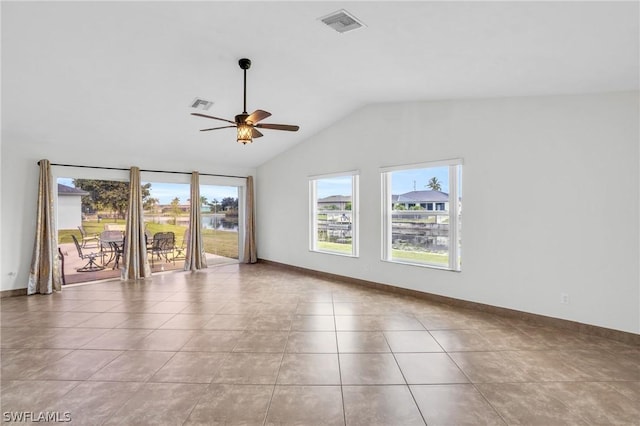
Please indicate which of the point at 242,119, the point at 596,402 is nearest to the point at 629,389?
the point at 596,402

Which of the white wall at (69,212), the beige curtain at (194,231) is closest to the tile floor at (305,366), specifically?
the white wall at (69,212)

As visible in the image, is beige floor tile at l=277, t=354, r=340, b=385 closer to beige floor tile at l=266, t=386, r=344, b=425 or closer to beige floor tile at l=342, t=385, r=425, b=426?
beige floor tile at l=266, t=386, r=344, b=425

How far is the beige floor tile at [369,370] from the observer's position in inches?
103

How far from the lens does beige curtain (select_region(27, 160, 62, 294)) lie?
5211 millimetres

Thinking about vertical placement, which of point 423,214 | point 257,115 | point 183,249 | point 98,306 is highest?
point 257,115

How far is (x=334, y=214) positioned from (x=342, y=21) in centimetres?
412

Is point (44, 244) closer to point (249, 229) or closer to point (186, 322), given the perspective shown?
point (186, 322)

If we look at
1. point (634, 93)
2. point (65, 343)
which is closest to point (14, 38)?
point (65, 343)

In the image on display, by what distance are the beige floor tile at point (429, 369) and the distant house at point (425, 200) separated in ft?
8.09

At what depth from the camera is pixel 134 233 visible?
20.3 ft

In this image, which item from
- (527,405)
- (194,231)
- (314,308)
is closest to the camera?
(527,405)

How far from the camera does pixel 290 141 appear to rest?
6.80 meters

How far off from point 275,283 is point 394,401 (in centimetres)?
395

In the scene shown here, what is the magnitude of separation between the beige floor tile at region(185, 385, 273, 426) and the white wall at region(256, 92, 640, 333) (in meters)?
3.35
